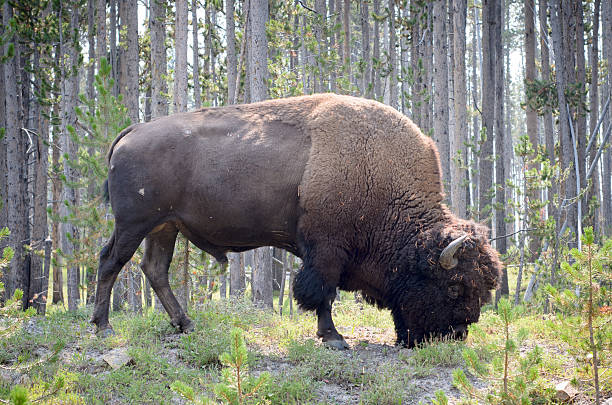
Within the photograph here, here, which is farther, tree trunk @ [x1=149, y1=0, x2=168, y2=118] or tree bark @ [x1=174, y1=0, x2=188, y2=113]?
tree trunk @ [x1=149, y1=0, x2=168, y2=118]

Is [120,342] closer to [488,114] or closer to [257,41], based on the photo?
[257,41]

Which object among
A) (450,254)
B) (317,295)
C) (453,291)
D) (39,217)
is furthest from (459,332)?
(39,217)

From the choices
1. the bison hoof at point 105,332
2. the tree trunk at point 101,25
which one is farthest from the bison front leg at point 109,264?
the tree trunk at point 101,25

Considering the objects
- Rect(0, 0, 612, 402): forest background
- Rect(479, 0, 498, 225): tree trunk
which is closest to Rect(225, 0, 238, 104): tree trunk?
Rect(0, 0, 612, 402): forest background

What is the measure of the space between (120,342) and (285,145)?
2762mm

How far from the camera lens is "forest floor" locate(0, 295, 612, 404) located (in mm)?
4359

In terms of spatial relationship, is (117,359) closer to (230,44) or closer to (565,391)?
(565,391)

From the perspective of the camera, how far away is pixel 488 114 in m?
14.0

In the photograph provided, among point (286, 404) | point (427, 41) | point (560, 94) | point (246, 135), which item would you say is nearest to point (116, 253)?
point (246, 135)

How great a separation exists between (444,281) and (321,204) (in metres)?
1.50

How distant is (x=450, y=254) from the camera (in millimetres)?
5547

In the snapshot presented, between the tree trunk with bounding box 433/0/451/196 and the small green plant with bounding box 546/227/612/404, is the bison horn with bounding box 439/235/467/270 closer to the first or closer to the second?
the small green plant with bounding box 546/227/612/404

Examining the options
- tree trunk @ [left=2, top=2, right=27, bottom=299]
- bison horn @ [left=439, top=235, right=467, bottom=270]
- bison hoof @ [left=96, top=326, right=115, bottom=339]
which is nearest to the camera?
bison horn @ [left=439, top=235, right=467, bottom=270]

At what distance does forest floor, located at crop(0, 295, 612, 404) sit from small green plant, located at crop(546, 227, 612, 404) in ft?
1.18
